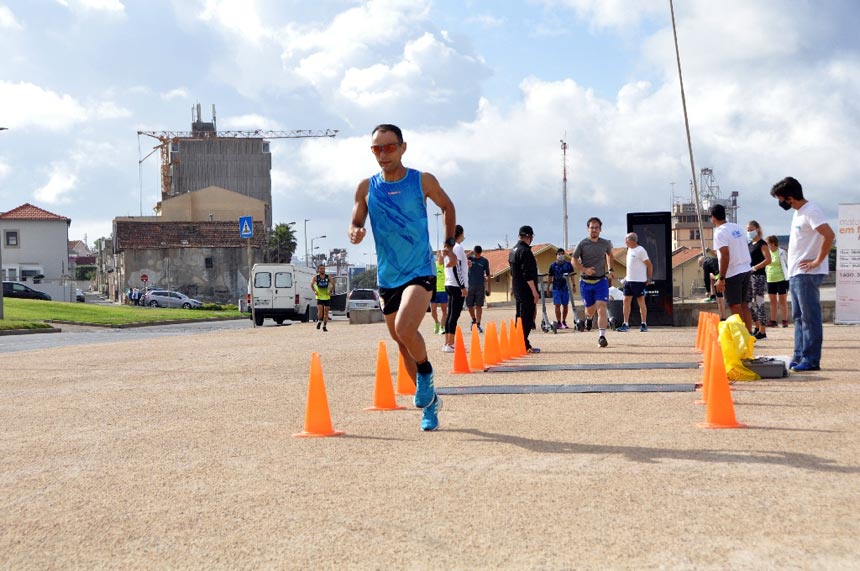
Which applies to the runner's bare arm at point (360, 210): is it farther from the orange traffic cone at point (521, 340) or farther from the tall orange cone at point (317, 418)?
the orange traffic cone at point (521, 340)

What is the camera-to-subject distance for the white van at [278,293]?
38500 mm

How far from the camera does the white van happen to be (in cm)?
3850

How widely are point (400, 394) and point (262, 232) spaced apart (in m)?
88.6

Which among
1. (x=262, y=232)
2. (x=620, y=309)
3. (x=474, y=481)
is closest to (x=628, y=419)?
(x=474, y=481)

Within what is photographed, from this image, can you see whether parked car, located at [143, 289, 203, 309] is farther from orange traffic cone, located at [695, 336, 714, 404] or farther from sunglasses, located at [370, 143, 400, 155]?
sunglasses, located at [370, 143, 400, 155]

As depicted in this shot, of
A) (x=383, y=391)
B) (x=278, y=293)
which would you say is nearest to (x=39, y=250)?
(x=278, y=293)

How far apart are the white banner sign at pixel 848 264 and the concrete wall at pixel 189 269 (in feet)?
251

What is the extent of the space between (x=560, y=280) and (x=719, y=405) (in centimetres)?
1459

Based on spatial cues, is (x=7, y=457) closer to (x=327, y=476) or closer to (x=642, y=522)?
(x=327, y=476)

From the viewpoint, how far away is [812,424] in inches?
268

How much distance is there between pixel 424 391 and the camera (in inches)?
276

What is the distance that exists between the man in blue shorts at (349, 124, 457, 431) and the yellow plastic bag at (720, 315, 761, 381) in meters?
3.76

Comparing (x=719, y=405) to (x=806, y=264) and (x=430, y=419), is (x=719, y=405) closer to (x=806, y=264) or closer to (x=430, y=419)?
(x=430, y=419)

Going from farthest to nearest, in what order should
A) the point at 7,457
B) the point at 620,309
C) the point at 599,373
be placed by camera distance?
the point at 620,309 < the point at 599,373 < the point at 7,457
